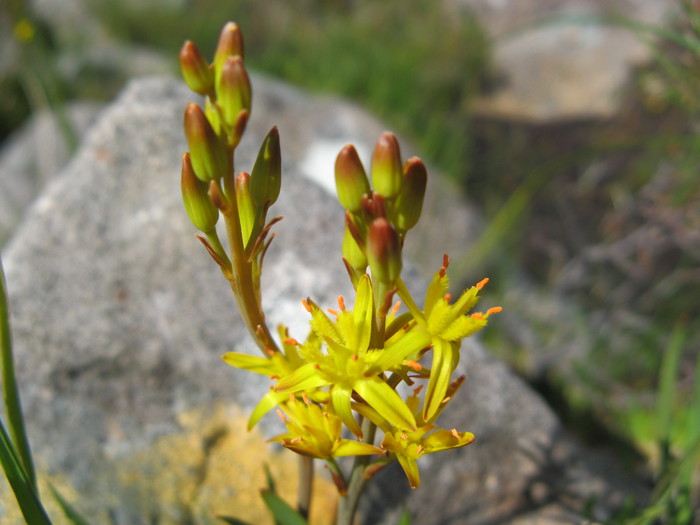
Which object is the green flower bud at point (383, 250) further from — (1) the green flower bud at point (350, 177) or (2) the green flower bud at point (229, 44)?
(2) the green flower bud at point (229, 44)

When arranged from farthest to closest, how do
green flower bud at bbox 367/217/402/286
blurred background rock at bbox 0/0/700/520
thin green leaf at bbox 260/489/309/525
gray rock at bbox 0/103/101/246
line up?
gray rock at bbox 0/103/101/246 → blurred background rock at bbox 0/0/700/520 → thin green leaf at bbox 260/489/309/525 → green flower bud at bbox 367/217/402/286

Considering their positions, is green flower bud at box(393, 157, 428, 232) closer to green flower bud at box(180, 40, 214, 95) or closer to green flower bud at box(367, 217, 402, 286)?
green flower bud at box(367, 217, 402, 286)

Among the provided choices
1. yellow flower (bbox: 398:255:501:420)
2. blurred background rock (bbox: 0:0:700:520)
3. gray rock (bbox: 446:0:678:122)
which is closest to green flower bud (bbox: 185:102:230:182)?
yellow flower (bbox: 398:255:501:420)

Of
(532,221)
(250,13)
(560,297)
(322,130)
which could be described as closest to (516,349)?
(560,297)

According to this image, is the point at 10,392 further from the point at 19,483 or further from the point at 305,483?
the point at 305,483

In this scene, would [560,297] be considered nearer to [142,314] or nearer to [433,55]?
[142,314]

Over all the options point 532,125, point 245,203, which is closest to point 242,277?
point 245,203

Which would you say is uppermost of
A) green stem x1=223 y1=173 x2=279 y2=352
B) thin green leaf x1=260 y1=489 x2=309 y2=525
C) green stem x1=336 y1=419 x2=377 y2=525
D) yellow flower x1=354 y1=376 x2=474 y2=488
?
green stem x1=223 y1=173 x2=279 y2=352
